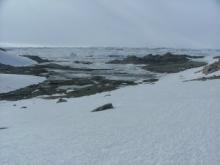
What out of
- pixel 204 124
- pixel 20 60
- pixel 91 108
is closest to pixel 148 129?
pixel 204 124

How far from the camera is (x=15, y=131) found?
1891 centimetres

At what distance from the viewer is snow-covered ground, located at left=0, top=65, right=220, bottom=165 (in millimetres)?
12930

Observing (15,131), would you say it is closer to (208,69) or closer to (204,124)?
(204,124)

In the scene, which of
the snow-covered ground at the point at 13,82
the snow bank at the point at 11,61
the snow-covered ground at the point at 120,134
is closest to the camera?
the snow-covered ground at the point at 120,134

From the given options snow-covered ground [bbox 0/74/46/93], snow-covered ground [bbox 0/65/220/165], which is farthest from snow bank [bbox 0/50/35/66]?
snow-covered ground [bbox 0/65/220/165]

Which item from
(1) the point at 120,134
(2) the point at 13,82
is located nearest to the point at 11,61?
(2) the point at 13,82

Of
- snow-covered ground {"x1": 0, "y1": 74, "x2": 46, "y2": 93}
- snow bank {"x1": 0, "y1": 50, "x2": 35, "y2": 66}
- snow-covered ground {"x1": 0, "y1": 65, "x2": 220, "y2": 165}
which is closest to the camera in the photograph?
snow-covered ground {"x1": 0, "y1": 65, "x2": 220, "y2": 165}

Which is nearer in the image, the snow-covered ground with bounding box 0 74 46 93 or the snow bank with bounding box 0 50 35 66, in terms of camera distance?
the snow-covered ground with bounding box 0 74 46 93

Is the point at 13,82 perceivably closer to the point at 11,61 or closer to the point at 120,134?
the point at 120,134

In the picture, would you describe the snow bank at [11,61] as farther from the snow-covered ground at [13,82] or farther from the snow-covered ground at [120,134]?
the snow-covered ground at [120,134]

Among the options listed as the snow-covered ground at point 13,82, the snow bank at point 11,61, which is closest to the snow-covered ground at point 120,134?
the snow-covered ground at point 13,82

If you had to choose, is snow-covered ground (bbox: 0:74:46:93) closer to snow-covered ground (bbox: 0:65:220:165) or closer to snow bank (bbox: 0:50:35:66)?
snow-covered ground (bbox: 0:65:220:165)

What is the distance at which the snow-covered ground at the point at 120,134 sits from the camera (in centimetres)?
1293

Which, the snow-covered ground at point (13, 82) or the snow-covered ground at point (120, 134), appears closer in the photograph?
the snow-covered ground at point (120, 134)
